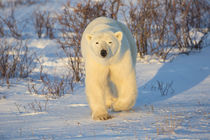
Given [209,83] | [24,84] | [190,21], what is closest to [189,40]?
[190,21]

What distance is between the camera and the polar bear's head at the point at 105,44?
333 cm

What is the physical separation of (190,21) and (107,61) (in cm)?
581

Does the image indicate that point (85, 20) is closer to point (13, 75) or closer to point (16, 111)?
point (13, 75)

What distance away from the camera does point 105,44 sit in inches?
132

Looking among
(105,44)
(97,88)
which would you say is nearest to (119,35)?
(105,44)

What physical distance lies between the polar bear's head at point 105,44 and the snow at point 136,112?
745 mm

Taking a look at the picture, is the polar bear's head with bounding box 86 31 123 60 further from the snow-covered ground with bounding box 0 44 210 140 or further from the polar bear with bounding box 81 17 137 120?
the snow-covered ground with bounding box 0 44 210 140

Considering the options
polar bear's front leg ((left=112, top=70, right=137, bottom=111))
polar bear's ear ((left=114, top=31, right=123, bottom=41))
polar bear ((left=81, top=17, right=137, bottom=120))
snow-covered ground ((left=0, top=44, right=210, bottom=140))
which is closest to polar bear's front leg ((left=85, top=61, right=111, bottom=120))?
polar bear ((left=81, top=17, right=137, bottom=120))

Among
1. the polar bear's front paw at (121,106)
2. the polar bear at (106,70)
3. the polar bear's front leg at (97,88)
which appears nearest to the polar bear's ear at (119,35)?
the polar bear at (106,70)

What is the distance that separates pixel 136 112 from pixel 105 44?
3.14ft

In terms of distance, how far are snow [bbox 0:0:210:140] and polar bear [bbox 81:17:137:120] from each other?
0.55ft

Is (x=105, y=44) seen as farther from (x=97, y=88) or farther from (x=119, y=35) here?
(x=97, y=88)

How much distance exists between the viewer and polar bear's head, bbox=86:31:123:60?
3334 mm

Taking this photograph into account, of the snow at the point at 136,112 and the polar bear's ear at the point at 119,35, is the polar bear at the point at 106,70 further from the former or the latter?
the snow at the point at 136,112
